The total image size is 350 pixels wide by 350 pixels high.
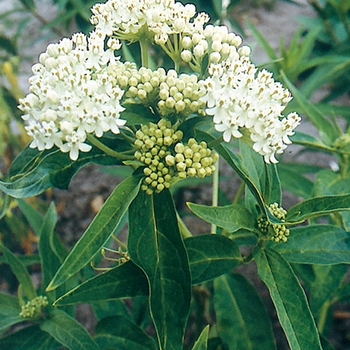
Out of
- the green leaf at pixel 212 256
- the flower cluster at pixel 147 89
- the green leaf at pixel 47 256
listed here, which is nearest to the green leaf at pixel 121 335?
the green leaf at pixel 47 256

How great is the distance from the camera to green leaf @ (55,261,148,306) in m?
1.54

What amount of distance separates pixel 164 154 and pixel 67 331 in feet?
2.70

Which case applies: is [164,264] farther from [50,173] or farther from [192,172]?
A: [50,173]

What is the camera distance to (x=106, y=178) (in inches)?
159

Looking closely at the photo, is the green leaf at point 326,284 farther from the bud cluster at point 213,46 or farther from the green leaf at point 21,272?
the green leaf at point 21,272

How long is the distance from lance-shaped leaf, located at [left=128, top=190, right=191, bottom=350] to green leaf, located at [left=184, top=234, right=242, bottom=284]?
19 centimetres

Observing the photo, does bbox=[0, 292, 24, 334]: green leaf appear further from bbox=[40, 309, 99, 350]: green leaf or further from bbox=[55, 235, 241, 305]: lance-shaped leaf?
bbox=[55, 235, 241, 305]: lance-shaped leaf

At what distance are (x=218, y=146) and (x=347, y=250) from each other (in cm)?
59

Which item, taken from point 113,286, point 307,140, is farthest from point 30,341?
point 307,140

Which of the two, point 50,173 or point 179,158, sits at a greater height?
point 50,173

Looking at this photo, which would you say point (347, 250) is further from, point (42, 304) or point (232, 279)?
point (42, 304)

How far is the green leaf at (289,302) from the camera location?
4.48 feet

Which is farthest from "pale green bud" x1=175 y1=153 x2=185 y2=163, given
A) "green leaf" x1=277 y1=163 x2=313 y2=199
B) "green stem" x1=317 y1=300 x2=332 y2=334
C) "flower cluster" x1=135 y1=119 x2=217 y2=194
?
"green stem" x1=317 y1=300 x2=332 y2=334

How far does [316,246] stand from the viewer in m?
1.60
